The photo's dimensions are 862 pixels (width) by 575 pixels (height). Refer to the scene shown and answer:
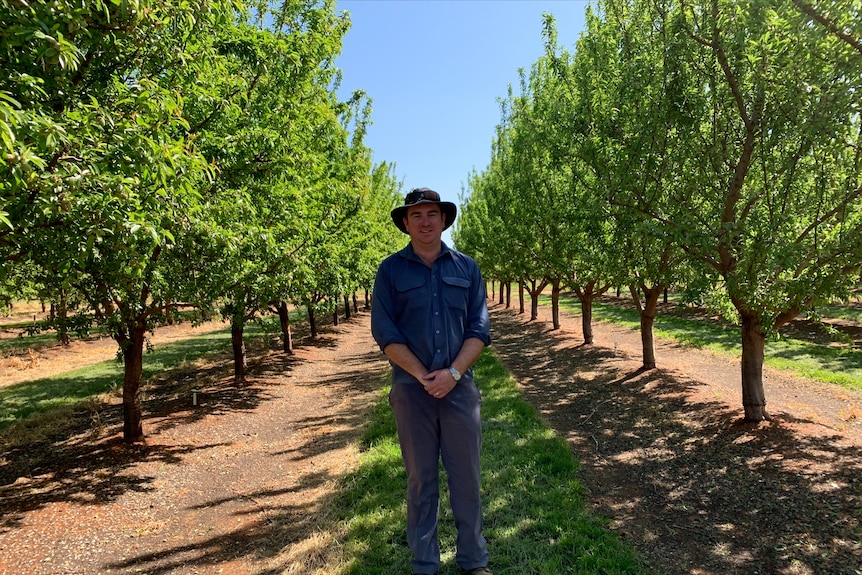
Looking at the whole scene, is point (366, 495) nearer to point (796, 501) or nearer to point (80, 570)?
point (80, 570)

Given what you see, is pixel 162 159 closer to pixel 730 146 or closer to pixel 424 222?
pixel 424 222

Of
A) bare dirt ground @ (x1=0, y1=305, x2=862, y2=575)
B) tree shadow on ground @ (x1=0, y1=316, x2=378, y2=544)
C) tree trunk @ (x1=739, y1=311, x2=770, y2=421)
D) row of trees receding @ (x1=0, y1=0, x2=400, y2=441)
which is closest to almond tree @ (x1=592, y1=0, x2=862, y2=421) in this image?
tree trunk @ (x1=739, y1=311, x2=770, y2=421)

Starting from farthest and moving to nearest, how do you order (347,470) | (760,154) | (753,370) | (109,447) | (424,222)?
(109,447) → (753,370) → (347,470) → (760,154) → (424,222)

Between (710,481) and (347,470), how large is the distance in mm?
4714

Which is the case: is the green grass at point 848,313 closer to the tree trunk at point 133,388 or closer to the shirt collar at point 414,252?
the shirt collar at point 414,252

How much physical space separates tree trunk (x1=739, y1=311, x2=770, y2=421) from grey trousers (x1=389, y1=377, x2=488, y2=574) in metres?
5.94

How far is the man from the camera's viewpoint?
3428 mm

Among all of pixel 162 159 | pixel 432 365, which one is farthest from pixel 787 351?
pixel 162 159

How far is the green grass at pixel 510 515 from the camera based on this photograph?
403 centimetres

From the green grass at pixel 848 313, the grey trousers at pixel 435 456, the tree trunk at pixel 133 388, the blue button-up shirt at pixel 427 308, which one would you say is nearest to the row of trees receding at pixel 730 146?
the blue button-up shirt at pixel 427 308

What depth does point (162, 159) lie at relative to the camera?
12.7 feet

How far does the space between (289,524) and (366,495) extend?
35.7 inches

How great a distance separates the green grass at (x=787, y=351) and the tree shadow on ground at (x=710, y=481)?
5.66ft

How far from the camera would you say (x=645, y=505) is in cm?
529
